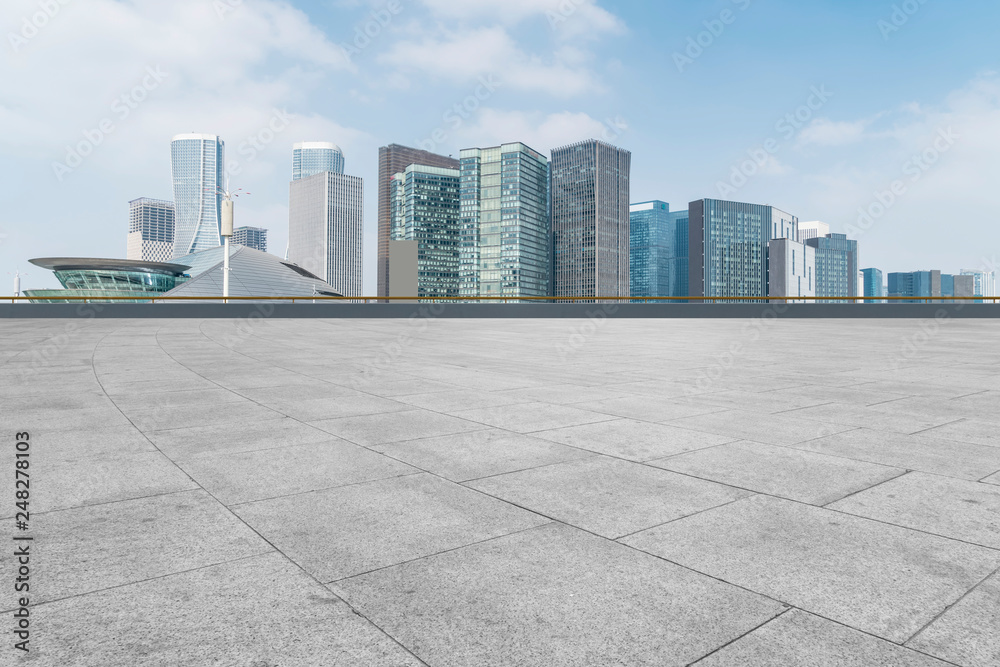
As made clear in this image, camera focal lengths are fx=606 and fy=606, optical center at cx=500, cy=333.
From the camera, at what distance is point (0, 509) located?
336cm

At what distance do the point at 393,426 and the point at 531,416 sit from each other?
135 centimetres

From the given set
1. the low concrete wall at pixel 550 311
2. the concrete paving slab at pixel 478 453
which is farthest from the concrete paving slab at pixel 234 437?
the low concrete wall at pixel 550 311

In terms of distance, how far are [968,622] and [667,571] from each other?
3.43 feet

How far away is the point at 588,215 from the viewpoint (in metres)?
177

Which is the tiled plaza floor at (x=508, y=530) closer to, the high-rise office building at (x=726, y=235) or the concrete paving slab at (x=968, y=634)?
the concrete paving slab at (x=968, y=634)

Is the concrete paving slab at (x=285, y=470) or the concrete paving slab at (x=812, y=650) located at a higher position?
the concrete paving slab at (x=285, y=470)

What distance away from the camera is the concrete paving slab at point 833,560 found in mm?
2277

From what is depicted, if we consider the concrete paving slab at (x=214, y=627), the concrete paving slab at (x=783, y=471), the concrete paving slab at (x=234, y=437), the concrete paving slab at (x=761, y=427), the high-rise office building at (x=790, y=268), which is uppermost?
the high-rise office building at (x=790, y=268)

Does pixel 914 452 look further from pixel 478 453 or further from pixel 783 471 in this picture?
pixel 478 453

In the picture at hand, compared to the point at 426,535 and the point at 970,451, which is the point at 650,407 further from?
the point at 426,535

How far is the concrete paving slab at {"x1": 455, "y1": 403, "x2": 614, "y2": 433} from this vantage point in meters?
5.53

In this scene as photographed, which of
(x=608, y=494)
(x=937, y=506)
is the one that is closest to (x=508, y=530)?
(x=608, y=494)

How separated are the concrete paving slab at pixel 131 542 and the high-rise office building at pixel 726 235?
178112mm

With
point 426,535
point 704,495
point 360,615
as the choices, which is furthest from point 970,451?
point 360,615
